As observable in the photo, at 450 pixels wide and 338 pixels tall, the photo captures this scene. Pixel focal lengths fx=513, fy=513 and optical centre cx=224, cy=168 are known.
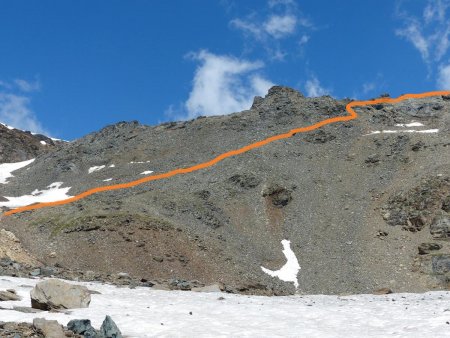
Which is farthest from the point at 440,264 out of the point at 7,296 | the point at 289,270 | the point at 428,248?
the point at 7,296

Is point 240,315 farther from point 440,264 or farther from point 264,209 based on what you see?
point 264,209

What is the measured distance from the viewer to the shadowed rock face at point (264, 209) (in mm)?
48656

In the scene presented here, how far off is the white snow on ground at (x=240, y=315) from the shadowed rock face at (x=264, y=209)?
781 centimetres

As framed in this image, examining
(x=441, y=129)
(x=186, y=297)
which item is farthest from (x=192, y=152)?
(x=186, y=297)

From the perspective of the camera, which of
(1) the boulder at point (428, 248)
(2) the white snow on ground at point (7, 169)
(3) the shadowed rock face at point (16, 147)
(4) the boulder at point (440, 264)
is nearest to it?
(4) the boulder at point (440, 264)

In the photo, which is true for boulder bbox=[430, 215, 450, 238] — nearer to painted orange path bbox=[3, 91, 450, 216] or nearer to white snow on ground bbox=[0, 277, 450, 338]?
painted orange path bbox=[3, 91, 450, 216]

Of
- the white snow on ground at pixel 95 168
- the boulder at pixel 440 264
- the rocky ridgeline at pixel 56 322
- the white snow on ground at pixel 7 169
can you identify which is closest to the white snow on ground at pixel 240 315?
the rocky ridgeline at pixel 56 322

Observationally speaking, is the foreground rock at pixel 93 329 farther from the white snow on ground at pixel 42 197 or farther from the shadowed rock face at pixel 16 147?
the shadowed rock face at pixel 16 147

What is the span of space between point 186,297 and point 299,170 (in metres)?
49.9

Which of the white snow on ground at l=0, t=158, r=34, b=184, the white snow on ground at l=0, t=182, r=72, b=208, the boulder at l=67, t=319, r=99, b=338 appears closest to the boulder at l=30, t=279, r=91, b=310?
the boulder at l=67, t=319, r=99, b=338

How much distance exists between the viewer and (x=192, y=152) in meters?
86.4

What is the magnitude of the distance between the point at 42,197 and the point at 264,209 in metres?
37.9

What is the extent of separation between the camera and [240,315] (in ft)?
69.0

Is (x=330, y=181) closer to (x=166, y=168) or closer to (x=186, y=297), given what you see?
(x=166, y=168)
